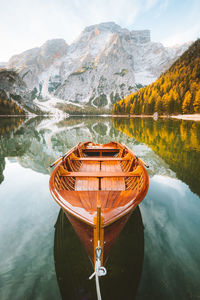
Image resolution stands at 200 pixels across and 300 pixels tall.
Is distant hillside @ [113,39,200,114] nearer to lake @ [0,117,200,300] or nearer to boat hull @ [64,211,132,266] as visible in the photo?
lake @ [0,117,200,300]

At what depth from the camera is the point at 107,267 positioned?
139 inches

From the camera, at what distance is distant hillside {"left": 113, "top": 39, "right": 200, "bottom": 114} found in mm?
58094

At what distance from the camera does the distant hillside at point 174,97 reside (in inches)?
2287

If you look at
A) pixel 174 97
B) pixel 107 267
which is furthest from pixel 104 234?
pixel 174 97

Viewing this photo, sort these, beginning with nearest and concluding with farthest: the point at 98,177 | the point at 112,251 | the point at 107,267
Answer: the point at 107,267 → the point at 112,251 → the point at 98,177

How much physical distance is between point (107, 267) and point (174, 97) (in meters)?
69.8

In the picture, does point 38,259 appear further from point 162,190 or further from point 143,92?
point 143,92

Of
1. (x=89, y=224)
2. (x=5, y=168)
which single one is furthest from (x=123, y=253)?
(x=5, y=168)

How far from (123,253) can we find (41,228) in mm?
2827

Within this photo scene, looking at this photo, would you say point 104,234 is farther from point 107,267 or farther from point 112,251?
point 112,251

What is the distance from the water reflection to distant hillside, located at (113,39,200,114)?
199 feet

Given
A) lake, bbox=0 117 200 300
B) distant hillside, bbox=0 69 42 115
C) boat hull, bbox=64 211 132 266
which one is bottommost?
lake, bbox=0 117 200 300

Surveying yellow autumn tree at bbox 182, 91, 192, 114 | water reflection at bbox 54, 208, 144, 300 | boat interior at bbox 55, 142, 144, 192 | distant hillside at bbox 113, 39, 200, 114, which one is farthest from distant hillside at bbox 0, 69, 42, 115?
water reflection at bbox 54, 208, 144, 300

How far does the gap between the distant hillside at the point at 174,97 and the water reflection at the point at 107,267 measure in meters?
60.6
